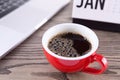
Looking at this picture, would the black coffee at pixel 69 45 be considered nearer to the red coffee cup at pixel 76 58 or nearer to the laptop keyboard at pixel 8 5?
the red coffee cup at pixel 76 58

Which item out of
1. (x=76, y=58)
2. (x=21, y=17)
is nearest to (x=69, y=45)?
(x=76, y=58)

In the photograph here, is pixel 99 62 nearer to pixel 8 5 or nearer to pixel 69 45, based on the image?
pixel 69 45

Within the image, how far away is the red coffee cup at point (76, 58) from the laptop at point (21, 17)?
3.0 inches

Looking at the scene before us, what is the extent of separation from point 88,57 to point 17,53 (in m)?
0.15

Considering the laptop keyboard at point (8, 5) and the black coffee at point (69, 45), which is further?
the laptop keyboard at point (8, 5)

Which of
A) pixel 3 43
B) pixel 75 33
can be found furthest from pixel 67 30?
pixel 3 43

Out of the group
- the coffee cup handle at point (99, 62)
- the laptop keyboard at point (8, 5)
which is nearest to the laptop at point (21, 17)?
the laptop keyboard at point (8, 5)

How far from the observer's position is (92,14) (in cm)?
47

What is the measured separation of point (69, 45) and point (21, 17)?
162 millimetres

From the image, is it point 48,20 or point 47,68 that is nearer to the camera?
point 47,68

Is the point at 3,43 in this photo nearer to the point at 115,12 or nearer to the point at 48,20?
the point at 48,20

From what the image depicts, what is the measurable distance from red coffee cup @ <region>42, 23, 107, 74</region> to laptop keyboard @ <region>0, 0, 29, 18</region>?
16 centimetres

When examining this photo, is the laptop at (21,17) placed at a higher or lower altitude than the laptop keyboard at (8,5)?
lower

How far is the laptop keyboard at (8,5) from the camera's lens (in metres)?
0.50
